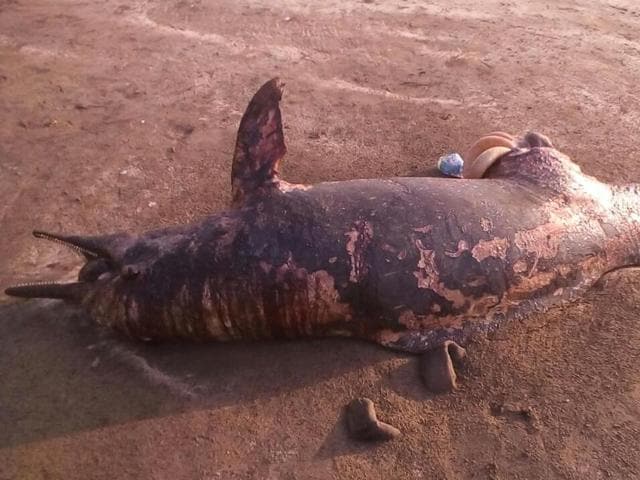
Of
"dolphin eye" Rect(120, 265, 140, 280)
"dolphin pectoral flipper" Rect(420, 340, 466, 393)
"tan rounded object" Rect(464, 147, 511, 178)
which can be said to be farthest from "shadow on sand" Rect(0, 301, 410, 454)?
"tan rounded object" Rect(464, 147, 511, 178)

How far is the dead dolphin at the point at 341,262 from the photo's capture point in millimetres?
3506

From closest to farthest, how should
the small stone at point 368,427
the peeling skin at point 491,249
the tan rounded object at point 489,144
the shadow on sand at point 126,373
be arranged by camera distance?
the small stone at point 368,427 < the shadow on sand at point 126,373 < the peeling skin at point 491,249 < the tan rounded object at point 489,144

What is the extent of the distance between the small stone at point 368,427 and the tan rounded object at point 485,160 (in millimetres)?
2028

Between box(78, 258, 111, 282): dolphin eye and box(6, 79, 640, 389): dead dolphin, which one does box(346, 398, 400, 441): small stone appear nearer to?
box(6, 79, 640, 389): dead dolphin

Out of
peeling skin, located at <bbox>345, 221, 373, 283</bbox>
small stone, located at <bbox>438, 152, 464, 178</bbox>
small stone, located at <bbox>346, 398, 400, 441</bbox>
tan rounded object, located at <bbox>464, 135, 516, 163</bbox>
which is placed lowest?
small stone, located at <bbox>346, 398, 400, 441</bbox>

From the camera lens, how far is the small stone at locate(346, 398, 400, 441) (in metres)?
3.28

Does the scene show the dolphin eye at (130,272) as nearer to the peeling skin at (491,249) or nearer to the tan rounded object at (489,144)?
the peeling skin at (491,249)

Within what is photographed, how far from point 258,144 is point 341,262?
38.5 inches

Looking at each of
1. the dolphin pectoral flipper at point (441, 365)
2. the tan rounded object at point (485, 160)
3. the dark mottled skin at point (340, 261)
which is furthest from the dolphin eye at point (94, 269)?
the tan rounded object at point (485, 160)

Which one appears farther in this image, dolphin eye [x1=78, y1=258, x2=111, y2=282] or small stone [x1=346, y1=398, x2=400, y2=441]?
dolphin eye [x1=78, y1=258, x2=111, y2=282]

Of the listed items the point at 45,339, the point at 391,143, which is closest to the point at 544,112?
the point at 391,143

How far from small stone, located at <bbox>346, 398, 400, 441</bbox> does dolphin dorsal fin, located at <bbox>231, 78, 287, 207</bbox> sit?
1414 mm

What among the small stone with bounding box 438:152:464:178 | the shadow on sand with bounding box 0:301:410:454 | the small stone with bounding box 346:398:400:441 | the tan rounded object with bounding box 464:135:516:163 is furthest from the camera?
the small stone with bounding box 438:152:464:178

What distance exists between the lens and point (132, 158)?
5.28 m
